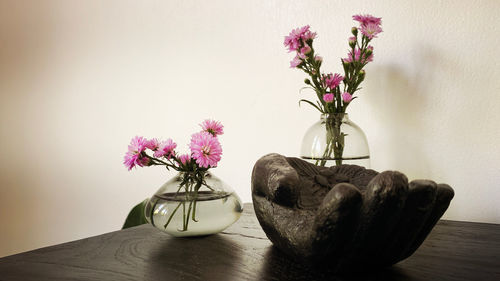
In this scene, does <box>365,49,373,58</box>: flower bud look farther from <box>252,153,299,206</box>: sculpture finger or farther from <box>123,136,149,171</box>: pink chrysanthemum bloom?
<box>123,136,149,171</box>: pink chrysanthemum bloom

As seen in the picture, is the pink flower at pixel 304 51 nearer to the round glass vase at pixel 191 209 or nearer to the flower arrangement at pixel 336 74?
the flower arrangement at pixel 336 74

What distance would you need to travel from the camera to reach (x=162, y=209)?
24.4 inches

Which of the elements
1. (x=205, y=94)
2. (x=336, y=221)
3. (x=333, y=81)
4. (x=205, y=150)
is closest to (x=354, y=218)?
(x=336, y=221)

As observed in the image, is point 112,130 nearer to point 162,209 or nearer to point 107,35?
point 107,35

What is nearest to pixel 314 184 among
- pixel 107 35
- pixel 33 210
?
pixel 107 35

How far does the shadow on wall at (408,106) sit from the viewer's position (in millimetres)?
784

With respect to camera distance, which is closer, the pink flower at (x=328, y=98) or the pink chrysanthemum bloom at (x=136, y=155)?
the pink chrysanthemum bloom at (x=136, y=155)

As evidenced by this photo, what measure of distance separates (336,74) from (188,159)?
355mm

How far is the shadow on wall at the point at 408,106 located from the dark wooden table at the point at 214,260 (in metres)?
0.21

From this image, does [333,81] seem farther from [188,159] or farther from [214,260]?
[214,260]

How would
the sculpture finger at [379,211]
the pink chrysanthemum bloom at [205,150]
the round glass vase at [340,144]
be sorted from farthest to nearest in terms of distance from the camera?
the round glass vase at [340,144] < the pink chrysanthemum bloom at [205,150] < the sculpture finger at [379,211]

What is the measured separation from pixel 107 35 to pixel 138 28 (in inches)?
8.1

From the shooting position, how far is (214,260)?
0.50 meters

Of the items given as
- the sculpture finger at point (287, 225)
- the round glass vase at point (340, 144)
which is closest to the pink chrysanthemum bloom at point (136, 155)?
the sculpture finger at point (287, 225)
